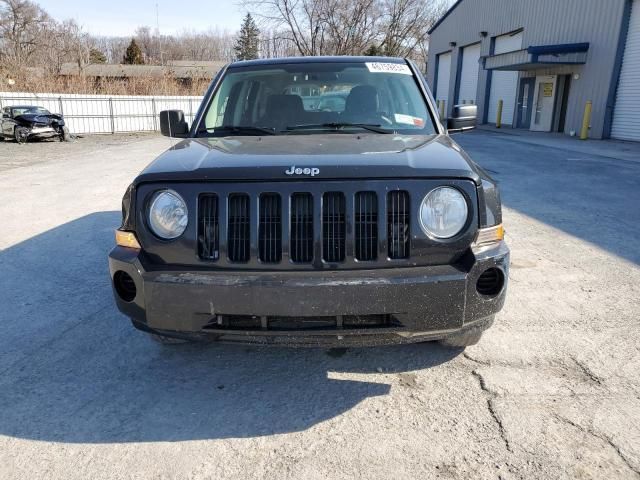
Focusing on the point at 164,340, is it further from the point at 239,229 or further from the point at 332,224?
the point at 332,224

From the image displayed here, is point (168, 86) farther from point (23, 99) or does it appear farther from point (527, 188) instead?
point (527, 188)

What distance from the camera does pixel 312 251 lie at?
7.85 feet

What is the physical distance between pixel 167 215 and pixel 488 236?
1.58m

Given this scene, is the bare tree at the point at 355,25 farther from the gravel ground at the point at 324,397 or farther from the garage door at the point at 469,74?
the gravel ground at the point at 324,397

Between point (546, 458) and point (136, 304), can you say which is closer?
point (546, 458)

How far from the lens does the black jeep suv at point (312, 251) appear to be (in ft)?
7.64

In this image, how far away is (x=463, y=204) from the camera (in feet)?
8.05

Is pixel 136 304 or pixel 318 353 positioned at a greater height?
pixel 136 304

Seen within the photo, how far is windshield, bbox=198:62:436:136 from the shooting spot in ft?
11.7

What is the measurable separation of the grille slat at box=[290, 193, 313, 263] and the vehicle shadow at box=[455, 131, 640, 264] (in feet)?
13.8

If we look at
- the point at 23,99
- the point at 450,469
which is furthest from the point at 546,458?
the point at 23,99

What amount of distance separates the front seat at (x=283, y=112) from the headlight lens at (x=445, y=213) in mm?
1514

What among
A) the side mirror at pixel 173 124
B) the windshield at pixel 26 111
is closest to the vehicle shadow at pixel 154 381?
the side mirror at pixel 173 124

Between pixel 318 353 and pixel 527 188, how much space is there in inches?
295
